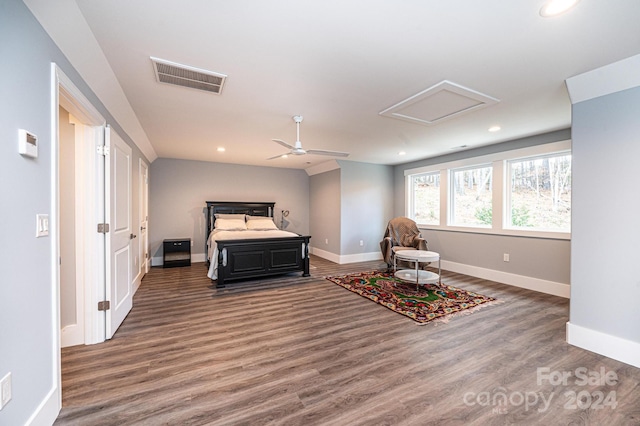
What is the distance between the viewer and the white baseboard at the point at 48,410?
135cm

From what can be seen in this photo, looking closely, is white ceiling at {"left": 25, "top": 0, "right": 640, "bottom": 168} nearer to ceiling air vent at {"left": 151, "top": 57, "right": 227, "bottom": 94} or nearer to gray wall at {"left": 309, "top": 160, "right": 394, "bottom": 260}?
ceiling air vent at {"left": 151, "top": 57, "right": 227, "bottom": 94}

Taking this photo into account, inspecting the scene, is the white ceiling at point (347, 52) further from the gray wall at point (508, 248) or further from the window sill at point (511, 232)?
the window sill at point (511, 232)

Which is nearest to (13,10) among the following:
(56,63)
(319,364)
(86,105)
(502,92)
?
(56,63)

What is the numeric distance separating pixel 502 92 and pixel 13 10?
3.43m

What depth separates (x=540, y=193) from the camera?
411cm

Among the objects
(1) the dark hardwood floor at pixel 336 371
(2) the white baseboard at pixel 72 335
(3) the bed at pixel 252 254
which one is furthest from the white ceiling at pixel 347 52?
(1) the dark hardwood floor at pixel 336 371

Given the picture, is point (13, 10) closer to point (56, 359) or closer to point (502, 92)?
point (56, 359)

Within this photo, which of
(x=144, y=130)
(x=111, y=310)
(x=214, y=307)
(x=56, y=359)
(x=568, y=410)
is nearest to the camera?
(x=56, y=359)

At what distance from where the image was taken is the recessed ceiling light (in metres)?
1.44

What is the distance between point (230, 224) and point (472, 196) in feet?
16.0

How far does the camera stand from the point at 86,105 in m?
2.04

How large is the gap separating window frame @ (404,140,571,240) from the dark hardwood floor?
1.30m

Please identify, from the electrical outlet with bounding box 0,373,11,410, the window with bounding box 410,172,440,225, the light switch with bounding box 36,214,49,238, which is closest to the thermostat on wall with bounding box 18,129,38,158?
the light switch with bounding box 36,214,49,238

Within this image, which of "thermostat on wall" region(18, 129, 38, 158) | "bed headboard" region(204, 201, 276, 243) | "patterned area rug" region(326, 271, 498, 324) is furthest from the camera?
"bed headboard" region(204, 201, 276, 243)
